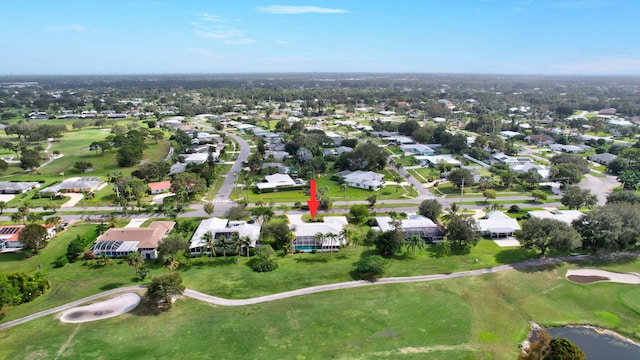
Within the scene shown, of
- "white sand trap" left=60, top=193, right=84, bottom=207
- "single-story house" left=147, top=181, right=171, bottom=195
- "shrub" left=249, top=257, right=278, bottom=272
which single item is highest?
"single-story house" left=147, top=181, right=171, bottom=195

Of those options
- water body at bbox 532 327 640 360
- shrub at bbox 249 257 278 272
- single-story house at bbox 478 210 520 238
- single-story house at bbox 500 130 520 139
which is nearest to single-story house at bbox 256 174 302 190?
shrub at bbox 249 257 278 272

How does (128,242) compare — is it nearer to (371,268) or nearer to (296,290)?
(296,290)

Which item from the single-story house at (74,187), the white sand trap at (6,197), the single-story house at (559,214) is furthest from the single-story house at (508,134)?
the white sand trap at (6,197)

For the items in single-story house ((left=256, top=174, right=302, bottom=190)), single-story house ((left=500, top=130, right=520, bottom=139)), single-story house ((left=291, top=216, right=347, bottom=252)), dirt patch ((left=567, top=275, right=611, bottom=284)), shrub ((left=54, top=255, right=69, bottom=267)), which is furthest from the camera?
single-story house ((left=500, top=130, right=520, bottom=139))

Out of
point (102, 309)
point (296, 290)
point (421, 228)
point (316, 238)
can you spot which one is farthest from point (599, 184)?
point (102, 309)

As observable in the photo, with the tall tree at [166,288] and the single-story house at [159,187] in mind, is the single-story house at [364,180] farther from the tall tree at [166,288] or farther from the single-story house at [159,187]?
the tall tree at [166,288]

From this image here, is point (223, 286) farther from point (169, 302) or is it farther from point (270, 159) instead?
point (270, 159)

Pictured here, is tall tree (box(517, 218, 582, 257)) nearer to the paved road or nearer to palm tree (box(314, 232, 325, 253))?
palm tree (box(314, 232, 325, 253))
